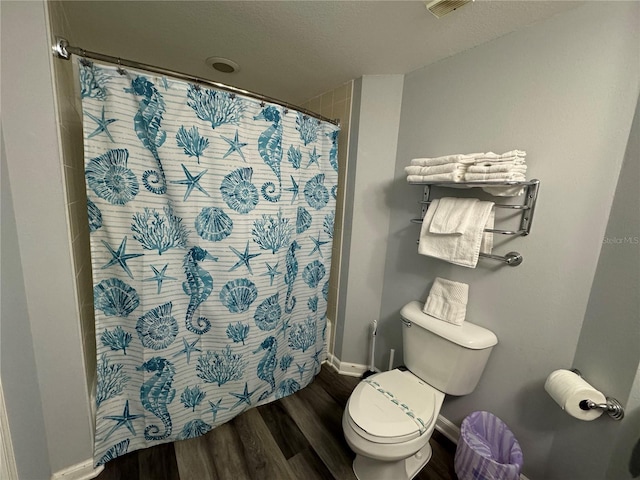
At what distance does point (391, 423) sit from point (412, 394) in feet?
0.76

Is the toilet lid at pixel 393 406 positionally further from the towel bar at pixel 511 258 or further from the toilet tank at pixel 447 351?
the towel bar at pixel 511 258

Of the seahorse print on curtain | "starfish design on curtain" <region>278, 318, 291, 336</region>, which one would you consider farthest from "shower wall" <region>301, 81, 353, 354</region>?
the seahorse print on curtain

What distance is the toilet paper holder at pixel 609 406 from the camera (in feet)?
2.76

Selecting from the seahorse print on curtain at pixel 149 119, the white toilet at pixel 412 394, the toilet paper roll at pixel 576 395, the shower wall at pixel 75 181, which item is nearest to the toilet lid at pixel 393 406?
the white toilet at pixel 412 394

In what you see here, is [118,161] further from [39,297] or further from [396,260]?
[396,260]

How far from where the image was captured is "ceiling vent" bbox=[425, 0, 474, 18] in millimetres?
927

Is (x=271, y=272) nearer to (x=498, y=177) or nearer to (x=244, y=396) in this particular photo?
(x=244, y=396)

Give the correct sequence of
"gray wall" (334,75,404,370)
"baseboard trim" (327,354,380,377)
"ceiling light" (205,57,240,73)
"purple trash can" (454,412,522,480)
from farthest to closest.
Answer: "baseboard trim" (327,354,380,377), "gray wall" (334,75,404,370), "ceiling light" (205,57,240,73), "purple trash can" (454,412,522,480)

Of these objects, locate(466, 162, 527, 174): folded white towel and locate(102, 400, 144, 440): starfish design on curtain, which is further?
locate(102, 400, 144, 440): starfish design on curtain

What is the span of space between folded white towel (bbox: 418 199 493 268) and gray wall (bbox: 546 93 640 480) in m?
0.39

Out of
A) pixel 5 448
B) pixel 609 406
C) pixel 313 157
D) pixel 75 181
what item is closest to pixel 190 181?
pixel 75 181

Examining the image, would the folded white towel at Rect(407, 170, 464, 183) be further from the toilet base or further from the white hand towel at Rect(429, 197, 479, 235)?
the toilet base

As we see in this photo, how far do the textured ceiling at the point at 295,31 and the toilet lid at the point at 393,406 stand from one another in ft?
5.59

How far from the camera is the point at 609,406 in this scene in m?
0.86
